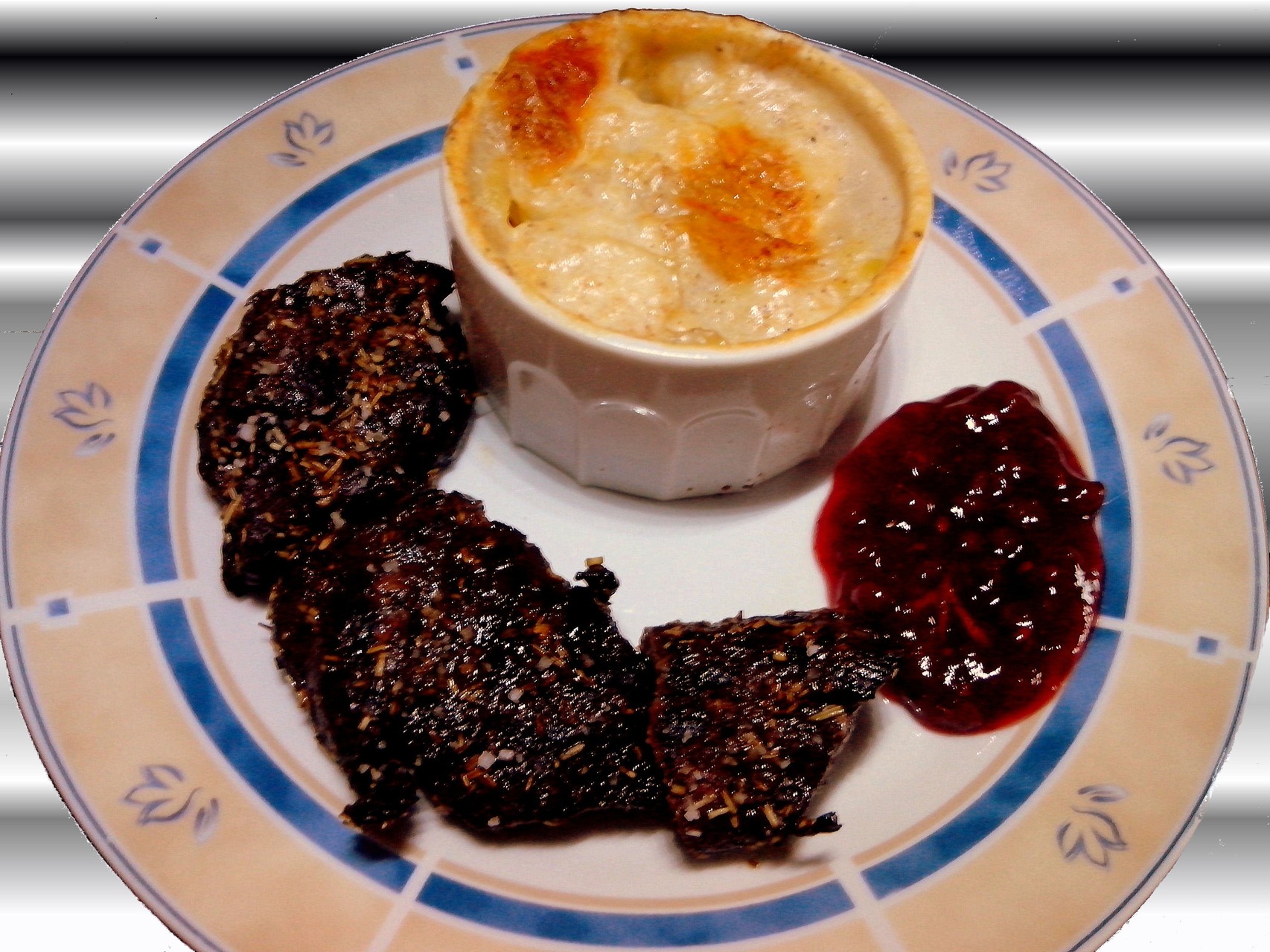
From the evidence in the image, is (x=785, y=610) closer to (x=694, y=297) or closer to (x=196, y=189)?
(x=694, y=297)

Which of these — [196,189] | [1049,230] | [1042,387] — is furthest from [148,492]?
[1049,230]

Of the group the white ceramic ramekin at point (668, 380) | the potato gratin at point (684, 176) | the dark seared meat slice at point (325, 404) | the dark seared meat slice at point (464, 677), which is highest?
the potato gratin at point (684, 176)

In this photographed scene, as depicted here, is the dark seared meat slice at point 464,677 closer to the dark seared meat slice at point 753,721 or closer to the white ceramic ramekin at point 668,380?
the dark seared meat slice at point 753,721

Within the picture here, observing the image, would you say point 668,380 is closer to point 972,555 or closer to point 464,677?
point 464,677

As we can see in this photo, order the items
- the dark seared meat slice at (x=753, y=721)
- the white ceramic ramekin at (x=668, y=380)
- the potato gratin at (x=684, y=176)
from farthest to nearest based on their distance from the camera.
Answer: the potato gratin at (x=684, y=176) < the white ceramic ramekin at (x=668, y=380) < the dark seared meat slice at (x=753, y=721)

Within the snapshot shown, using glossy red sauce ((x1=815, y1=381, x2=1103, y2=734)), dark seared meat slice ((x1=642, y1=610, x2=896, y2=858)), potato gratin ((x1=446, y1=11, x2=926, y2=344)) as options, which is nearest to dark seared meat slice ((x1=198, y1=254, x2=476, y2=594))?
potato gratin ((x1=446, y1=11, x2=926, y2=344))

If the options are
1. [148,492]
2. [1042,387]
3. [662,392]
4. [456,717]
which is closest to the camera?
[456,717]

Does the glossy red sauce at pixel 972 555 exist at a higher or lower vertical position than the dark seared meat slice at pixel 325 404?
higher

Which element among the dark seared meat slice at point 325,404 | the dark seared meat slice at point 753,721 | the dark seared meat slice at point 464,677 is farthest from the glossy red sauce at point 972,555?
the dark seared meat slice at point 325,404
